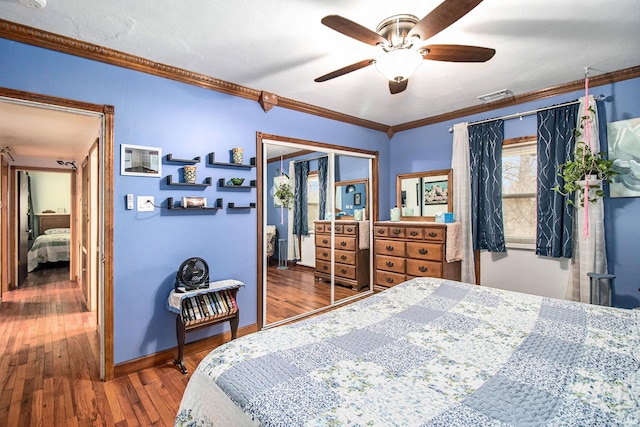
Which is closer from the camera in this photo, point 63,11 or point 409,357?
point 409,357

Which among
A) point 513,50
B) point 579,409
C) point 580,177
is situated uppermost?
point 513,50

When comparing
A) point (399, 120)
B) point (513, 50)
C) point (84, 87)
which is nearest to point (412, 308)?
point (513, 50)

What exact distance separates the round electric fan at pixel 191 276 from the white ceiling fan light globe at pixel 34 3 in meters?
1.87

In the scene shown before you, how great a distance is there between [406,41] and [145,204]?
228cm

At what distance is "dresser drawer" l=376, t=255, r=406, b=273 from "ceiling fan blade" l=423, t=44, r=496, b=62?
2.53 meters

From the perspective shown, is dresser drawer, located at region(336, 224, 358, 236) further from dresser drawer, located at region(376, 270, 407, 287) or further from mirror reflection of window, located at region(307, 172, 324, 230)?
dresser drawer, located at region(376, 270, 407, 287)

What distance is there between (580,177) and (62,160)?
305 inches

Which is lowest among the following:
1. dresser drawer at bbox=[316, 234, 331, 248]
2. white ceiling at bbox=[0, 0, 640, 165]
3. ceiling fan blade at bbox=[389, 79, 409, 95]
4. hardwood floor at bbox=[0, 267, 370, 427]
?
hardwood floor at bbox=[0, 267, 370, 427]

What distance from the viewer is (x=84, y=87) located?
7.56ft

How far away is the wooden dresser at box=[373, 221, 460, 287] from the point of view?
3.62 metres

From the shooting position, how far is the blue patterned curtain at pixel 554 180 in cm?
307

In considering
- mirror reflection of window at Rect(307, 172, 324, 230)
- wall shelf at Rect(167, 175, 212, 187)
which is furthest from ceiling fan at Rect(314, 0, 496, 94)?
mirror reflection of window at Rect(307, 172, 324, 230)

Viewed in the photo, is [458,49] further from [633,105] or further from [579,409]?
[633,105]

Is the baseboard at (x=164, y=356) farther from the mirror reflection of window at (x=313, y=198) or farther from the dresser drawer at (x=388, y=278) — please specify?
the dresser drawer at (x=388, y=278)
